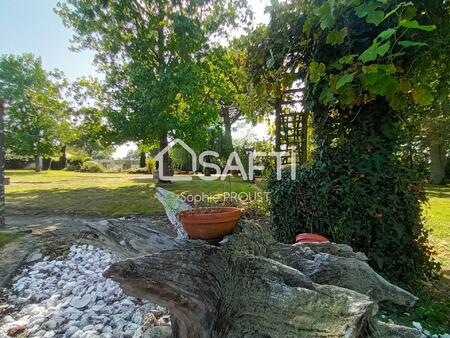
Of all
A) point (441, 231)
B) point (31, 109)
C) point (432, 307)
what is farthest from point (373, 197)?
point (31, 109)

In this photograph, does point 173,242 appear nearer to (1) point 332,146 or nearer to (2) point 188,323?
(2) point 188,323

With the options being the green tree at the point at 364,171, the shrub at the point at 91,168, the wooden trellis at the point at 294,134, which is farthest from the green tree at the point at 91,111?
the shrub at the point at 91,168

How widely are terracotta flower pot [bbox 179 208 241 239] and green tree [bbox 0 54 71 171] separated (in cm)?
1164

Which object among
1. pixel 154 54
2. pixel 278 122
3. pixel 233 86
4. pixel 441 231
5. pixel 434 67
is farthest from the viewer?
pixel 233 86

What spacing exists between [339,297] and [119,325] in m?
1.97

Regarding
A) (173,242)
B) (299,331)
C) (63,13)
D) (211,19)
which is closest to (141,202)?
(173,242)

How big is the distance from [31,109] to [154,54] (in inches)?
500

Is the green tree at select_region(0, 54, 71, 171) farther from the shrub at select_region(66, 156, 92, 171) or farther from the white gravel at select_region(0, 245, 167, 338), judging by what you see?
the white gravel at select_region(0, 245, 167, 338)

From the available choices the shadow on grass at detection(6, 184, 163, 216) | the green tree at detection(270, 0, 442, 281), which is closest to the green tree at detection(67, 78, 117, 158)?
the shadow on grass at detection(6, 184, 163, 216)

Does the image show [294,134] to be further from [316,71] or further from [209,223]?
[209,223]

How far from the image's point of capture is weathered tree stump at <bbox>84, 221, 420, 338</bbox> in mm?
1320

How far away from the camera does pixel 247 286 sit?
1595 mm

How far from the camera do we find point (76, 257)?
4020 mm

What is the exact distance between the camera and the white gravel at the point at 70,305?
2.42 m
